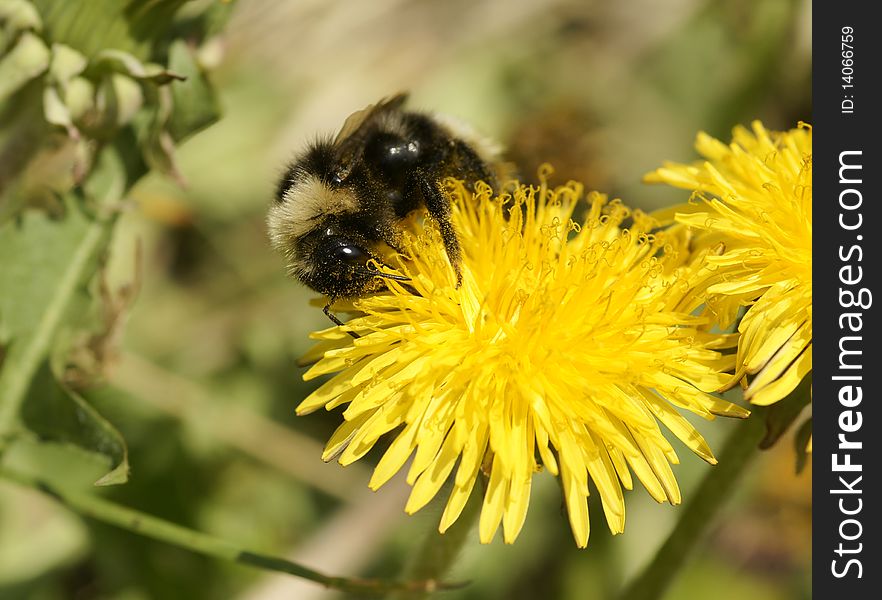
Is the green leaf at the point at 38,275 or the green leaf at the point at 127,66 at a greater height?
the green leaf at the point at 127,66

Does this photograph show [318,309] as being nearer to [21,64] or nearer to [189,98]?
[189,98]

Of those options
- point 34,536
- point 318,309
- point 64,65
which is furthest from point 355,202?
point 34,536

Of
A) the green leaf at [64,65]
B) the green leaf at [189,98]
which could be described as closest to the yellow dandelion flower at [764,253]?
the green leaf at [189,98]

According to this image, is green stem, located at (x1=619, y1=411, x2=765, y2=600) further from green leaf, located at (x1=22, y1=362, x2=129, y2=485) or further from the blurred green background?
green leaf, located at (x1=22, y1=362, x2=129, y2=485)

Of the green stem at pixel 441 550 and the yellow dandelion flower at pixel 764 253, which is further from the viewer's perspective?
the green stem at pixel 441 550
